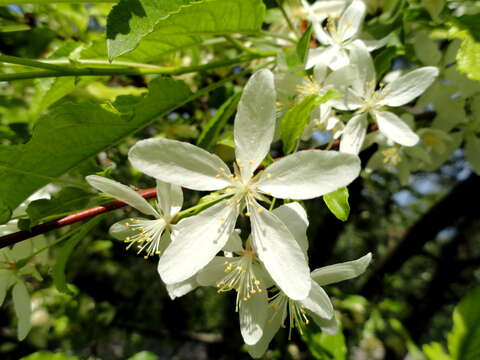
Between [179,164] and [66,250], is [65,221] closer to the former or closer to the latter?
[66,250]

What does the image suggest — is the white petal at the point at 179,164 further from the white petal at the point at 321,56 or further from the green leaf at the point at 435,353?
the green leaf at the point at 435,353

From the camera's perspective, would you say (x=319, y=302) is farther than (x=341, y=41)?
No

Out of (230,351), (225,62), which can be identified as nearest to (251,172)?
(225,62)

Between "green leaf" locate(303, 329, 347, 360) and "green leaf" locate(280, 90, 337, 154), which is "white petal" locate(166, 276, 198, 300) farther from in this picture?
"green leaf" locate(303, 329, 347, 360)

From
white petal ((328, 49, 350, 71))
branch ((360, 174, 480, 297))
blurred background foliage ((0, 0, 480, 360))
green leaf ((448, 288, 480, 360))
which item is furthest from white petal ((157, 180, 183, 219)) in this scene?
branch ((360, 174, 480, 297))

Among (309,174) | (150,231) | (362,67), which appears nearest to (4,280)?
(150,231)

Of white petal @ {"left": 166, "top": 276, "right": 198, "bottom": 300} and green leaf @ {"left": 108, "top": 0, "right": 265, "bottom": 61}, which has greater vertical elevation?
green leaf @ {"left": 108, "top": 0, "right": 265, "bottom": 61}

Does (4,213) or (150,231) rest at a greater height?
(4,213)
